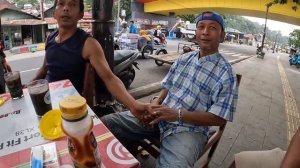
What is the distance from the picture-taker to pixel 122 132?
2.24 meters

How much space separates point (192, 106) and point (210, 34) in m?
0.68

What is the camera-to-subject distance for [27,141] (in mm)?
1216

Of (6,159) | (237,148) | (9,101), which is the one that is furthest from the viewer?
(237,148)

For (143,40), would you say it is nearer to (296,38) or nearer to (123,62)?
(123,62)

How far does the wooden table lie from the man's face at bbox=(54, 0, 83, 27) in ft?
3.43

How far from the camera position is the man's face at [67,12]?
229 centimetres

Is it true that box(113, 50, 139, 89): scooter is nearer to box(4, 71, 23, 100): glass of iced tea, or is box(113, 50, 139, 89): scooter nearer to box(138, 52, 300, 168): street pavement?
box(138, 52, 300, 168): street pavement

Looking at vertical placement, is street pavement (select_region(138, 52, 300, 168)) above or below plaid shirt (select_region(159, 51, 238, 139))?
below

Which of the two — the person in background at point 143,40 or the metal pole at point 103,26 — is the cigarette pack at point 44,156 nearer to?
the metal pole at point 103,26

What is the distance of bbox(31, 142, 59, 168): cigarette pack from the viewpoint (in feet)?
3.30

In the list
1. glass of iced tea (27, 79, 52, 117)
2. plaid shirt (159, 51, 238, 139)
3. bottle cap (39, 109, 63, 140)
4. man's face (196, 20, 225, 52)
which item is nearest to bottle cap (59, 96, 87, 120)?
bottle cap (39, 109, 63, 140)

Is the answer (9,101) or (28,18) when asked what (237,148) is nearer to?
(9,101)

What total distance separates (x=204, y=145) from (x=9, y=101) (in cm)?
161

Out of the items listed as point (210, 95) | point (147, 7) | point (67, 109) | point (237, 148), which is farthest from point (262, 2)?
point (67, 109)
